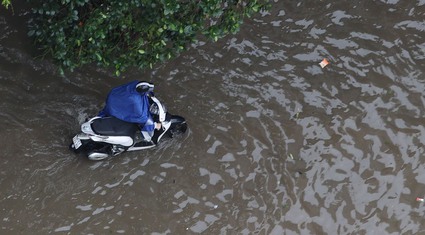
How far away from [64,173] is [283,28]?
15.3 feet

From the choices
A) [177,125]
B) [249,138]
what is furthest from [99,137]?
[249,138]

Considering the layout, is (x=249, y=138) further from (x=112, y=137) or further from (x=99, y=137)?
(x=99, y=137)

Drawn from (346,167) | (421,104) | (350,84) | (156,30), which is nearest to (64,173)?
(156,30)

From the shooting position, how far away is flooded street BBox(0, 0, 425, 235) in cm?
789

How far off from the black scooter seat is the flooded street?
2.15ft

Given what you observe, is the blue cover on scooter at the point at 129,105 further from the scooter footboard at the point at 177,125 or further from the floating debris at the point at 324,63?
the floating debris at the point at 324,63

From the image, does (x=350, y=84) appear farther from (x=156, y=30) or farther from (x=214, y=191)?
(x=156, y=30)

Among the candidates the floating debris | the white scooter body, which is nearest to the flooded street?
the floating debris

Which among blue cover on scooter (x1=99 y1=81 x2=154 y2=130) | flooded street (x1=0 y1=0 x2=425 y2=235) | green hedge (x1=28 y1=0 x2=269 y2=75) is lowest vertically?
flooded street (x1=0 y1=0 x2=425 y2=235)

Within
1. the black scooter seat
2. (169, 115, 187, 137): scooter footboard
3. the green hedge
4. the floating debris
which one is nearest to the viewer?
the green hedge

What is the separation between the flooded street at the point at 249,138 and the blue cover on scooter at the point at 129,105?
36.5 inches

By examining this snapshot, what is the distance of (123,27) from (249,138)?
2.83m

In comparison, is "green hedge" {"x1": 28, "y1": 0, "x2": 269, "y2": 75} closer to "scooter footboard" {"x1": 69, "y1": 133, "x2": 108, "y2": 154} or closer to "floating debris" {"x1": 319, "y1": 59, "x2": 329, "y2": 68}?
"scooter footboard" {"x1": 69, "y1": 133, "x2": 108, "y2": 154}

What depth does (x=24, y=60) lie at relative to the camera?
352 inches
